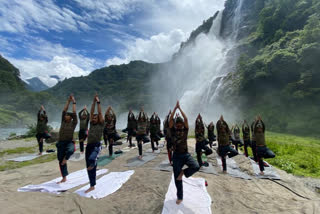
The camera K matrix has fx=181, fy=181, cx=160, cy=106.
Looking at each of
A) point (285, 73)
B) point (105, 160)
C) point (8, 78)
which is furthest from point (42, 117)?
point (8, 78)

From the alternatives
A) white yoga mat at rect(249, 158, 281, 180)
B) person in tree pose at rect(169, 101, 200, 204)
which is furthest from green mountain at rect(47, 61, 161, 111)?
person in tree pose at rect(169, 101, 200, 204)

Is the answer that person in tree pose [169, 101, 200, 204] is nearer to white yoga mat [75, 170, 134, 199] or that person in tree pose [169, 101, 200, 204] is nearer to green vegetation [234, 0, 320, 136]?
white yoga mat [75, 170, 134, 199]

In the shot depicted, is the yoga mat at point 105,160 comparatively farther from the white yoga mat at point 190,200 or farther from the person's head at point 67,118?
the white yoga mat at point 190,200

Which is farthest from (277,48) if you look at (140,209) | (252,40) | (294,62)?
(140,209)

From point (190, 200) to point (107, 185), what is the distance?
310 centimetres

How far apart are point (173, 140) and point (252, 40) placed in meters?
58.9

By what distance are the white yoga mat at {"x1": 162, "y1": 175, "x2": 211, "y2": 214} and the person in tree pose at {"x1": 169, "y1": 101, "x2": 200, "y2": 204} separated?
242mm

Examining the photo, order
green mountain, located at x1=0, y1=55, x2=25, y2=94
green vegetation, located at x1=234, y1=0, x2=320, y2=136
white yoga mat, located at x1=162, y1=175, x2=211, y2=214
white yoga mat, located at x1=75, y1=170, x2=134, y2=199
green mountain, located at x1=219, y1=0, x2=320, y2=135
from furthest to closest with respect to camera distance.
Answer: green mountain, located at x1=0, y1=55, x2=25, y2=94 → green mountain, located at x1=219, y1=0, x2=320, y2=135 → green vegetation, located at x1=234, y1=0, x2=320, y2=136 → white yoga mat, located at x1=75, y1=170, x2=134, y2=199 → white yoga mat, located at x1=162, y1=175, x2=211, y2=214

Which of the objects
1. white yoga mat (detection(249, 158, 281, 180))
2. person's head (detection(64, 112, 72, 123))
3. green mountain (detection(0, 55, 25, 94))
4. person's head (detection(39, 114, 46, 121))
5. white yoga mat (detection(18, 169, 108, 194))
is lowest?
white yoga mat (detection(249, 158, 281, 180))

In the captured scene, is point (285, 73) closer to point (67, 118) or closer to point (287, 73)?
point (287, 73)

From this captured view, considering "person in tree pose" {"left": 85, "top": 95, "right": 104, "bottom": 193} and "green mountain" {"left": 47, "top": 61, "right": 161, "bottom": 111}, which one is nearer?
"person in tree pose" {"left": 85, "top": 95, "right": 104, "bottom": 193}

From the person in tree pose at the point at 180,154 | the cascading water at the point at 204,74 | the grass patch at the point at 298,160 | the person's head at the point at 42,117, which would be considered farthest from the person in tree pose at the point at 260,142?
the cascading water at the point at 204,74

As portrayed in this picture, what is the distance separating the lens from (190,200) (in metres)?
5.68

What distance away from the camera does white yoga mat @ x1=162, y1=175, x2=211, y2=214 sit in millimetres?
5125
